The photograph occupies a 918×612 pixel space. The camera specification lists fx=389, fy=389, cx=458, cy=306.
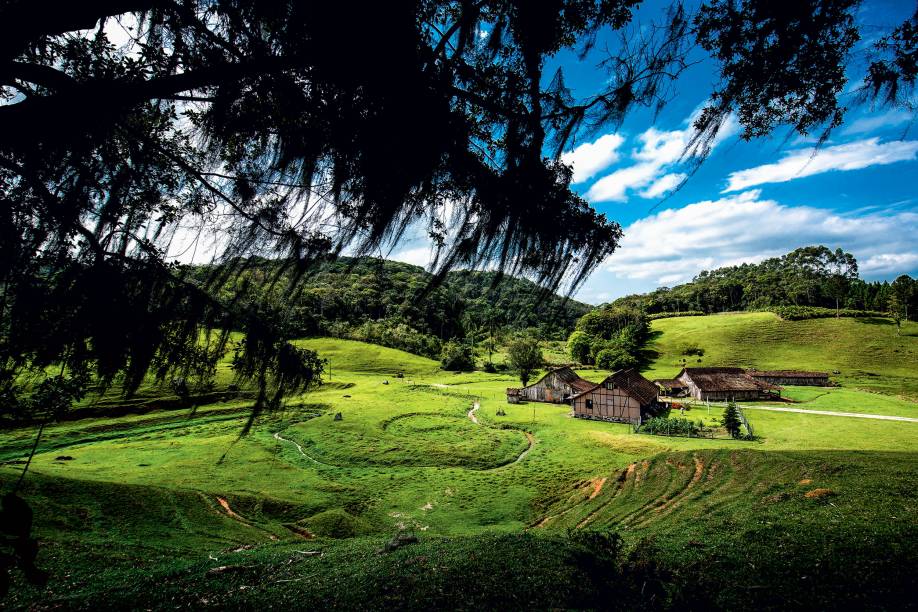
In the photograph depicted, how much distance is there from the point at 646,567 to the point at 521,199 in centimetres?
624

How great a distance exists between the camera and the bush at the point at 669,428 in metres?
28.8

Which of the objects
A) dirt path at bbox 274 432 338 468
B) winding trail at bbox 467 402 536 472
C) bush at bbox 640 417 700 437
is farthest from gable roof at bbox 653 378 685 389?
dirt path at bbox 274 432 338 468

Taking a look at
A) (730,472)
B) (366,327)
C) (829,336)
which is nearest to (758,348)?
(829,336)

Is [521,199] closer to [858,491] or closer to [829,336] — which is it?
[858,491]

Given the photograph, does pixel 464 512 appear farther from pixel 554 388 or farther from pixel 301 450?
pixel 554 388

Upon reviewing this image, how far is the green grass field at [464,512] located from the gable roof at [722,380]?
39.1ft

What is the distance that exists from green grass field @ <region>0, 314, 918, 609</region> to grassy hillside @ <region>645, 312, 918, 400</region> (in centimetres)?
2905

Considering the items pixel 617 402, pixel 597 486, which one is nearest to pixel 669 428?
pixel 617 402

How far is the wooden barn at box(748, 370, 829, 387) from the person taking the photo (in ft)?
170

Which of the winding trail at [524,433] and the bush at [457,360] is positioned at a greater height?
the bush at [457,360]

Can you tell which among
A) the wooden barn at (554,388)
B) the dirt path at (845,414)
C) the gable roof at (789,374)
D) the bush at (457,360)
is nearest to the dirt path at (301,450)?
the wooden barn at (554,388)

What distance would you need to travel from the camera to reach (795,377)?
5375 centimetres

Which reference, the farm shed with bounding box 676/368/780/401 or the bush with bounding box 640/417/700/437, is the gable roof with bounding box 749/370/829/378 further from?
the bush with bounding box 640/417/700/437

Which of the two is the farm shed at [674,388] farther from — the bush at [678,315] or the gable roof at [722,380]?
the bush at [678,315]
